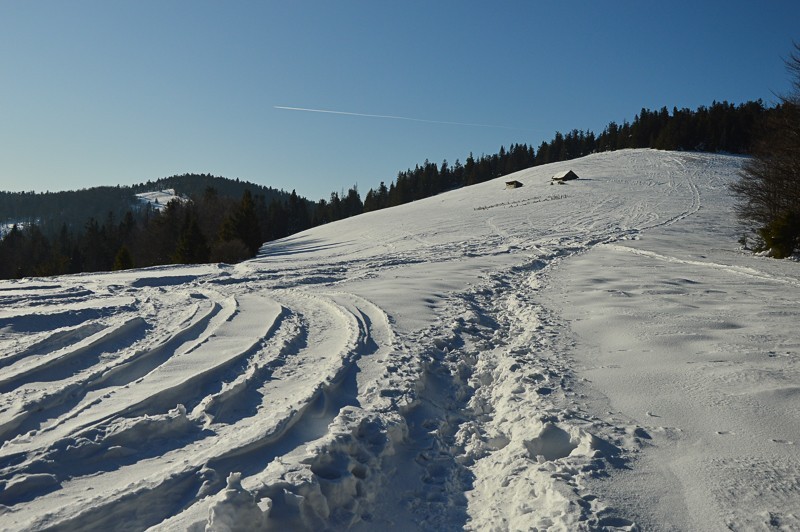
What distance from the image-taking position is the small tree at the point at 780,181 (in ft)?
55.0

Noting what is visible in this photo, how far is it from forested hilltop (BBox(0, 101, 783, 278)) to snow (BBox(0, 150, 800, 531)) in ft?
55.3

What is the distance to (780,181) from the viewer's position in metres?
17.9

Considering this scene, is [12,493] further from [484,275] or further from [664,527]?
[484,275]

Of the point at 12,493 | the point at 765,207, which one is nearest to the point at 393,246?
the point at 765,207

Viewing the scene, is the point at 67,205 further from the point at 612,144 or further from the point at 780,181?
the point at 780,181

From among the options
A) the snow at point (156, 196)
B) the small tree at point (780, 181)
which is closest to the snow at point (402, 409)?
the small tree at point (780, 181)

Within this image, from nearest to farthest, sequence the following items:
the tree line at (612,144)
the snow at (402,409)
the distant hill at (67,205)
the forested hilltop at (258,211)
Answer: the snow at (402,409) → the forested hilltop at (258,211) → the tree line at (612,144) → the distant hill at (67,205)

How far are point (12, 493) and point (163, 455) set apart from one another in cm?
92

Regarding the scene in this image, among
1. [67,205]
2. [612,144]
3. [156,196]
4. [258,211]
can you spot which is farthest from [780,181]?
[156,196]

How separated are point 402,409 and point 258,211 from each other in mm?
69338

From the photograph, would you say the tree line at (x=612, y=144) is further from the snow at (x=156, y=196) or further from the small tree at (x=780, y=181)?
the snow at (x=156, y=196)

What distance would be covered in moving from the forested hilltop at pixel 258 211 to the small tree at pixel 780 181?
3.25 ft

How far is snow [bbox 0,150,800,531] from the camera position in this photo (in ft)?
10.8

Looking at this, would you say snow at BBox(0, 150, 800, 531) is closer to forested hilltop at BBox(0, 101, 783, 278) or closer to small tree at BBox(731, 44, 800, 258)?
small tree at BBox(731, 44, 800, 258)
